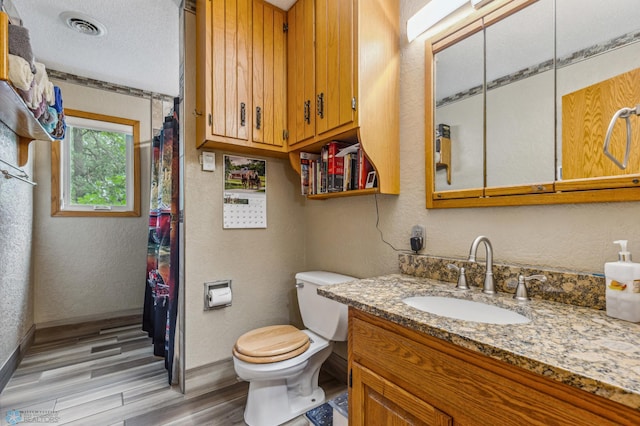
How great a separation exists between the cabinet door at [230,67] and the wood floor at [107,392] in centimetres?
158

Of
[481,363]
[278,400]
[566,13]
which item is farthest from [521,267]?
[278,400]

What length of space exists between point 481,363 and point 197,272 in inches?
64.0

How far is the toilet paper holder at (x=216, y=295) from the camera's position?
1.83m

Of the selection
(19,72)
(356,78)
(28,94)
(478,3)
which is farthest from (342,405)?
(28,94)

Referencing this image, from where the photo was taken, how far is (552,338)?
0.67 m

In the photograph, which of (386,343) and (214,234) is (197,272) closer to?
(214,234)

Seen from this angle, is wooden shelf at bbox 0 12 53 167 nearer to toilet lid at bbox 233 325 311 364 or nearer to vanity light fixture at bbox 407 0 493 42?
toilet lid at bbox 233 325 311 364

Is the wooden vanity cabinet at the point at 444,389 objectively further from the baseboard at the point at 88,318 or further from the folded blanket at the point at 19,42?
the baseboard at the point at 88,318

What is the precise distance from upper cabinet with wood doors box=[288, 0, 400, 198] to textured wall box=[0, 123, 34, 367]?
1.91 metres

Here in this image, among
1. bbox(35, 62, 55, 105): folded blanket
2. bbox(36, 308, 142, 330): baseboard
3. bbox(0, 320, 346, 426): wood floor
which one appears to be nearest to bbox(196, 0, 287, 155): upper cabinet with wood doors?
bbox(35, 62, 55, 105): folded blanket

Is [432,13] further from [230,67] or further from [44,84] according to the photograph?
[44,84]

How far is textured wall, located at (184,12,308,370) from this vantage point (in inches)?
71.3

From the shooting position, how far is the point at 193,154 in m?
1.83

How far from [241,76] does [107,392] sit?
212 cm
